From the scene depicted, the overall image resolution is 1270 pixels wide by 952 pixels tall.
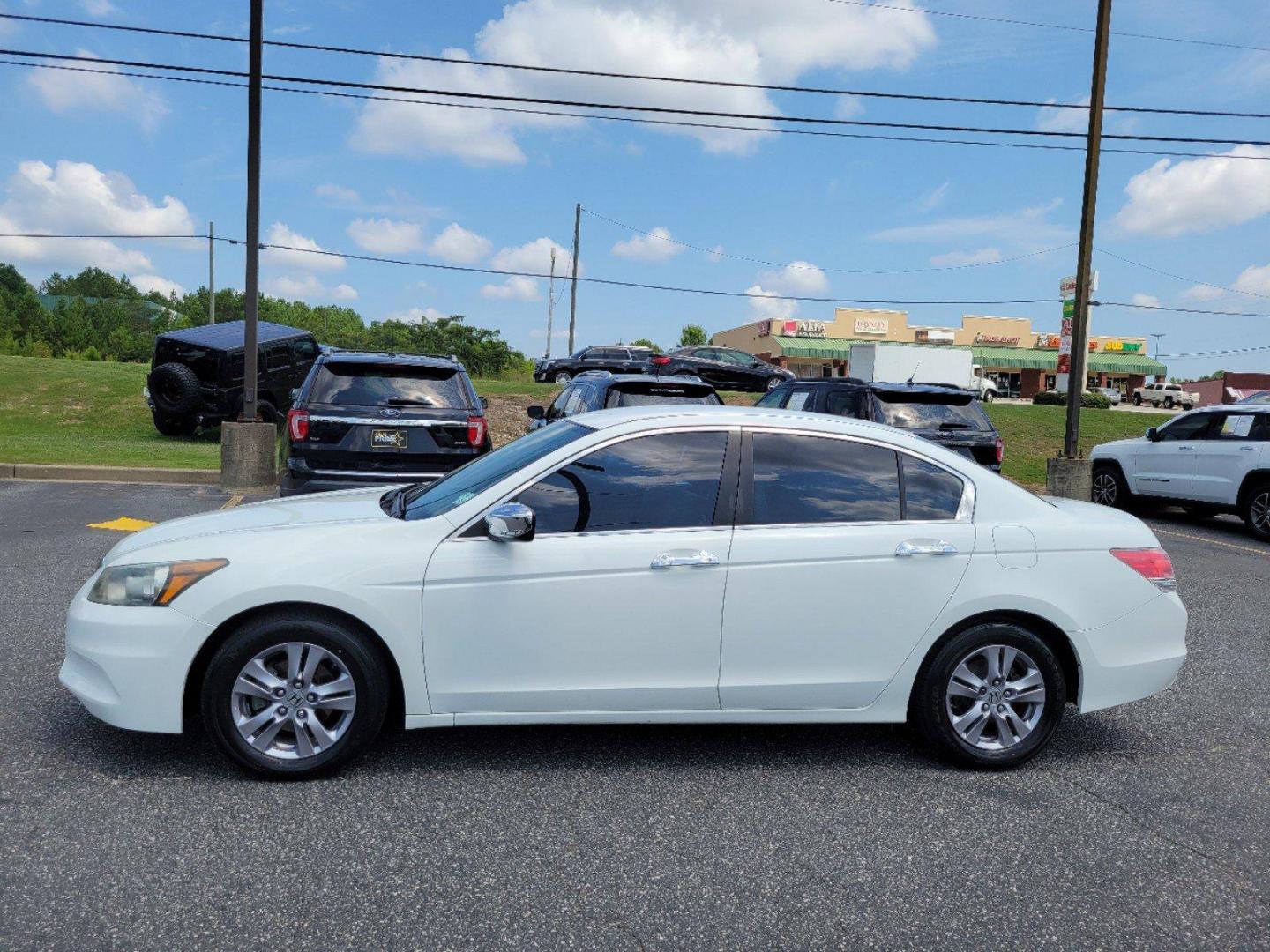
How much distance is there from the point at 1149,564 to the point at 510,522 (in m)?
2.89

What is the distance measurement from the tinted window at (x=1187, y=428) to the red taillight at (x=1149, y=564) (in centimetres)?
1080

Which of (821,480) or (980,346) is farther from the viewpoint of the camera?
(980,346)

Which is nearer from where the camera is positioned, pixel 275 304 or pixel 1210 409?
pixel 1210 409

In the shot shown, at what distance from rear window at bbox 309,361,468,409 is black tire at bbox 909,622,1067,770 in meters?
5.59

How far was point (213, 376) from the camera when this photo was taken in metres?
19.2

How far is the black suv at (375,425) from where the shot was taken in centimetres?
867

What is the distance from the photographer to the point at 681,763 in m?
4.57

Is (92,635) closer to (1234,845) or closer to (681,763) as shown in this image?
(681,763)

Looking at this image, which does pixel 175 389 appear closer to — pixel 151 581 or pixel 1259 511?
pixel 151 581

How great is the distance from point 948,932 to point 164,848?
258 cm

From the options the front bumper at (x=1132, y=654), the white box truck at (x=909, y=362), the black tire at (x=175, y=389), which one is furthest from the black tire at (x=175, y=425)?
the white box truck at (x=909, y=362)

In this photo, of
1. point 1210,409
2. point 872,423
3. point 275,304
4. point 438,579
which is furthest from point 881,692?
point 275,304

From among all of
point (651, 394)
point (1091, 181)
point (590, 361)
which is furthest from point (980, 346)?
point (651, 394)

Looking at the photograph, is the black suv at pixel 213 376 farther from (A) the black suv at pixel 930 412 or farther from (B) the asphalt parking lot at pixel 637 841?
(B) the asphalt parking lot at pixel 637 841
